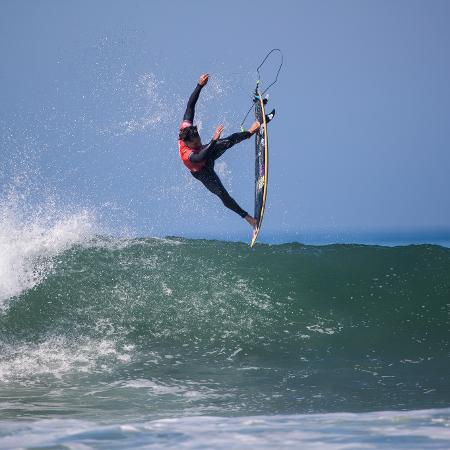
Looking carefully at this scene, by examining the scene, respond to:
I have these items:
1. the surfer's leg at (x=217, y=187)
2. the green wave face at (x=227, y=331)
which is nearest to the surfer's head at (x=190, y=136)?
the surfer's leg at (x=217, y=187)

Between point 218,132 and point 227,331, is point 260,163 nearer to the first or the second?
point 218,132

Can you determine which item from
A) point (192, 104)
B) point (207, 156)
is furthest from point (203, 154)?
point (192, 104)

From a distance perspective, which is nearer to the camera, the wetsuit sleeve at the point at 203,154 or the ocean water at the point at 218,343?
the ocean water at the point at 218,343

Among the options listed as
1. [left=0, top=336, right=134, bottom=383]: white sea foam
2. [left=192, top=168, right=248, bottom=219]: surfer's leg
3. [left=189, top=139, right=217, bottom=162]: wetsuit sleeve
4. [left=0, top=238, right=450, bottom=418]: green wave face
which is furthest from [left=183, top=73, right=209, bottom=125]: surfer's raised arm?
[left=0, top=336, right=134, bottom=383]: white sea foam

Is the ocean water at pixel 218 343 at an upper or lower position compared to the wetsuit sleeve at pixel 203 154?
lower

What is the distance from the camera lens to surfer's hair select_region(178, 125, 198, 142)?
6.38 metres

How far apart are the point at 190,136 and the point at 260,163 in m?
0.82

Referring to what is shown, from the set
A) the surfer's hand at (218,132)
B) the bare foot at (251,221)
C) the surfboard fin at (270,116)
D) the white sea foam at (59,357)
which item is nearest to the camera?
the white sea foam at (59,357)

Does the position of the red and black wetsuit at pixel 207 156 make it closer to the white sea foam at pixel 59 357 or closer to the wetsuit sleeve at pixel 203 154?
the wetsuit sleeve at pixel 203 154

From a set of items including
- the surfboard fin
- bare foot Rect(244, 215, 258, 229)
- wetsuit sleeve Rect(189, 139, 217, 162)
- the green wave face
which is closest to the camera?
the green wave face

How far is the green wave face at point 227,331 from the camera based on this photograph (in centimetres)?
494

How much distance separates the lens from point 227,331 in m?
6.66

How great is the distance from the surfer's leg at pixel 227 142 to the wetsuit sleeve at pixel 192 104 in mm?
351

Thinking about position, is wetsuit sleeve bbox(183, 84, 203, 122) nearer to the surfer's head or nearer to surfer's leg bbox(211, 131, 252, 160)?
the surfer's head
